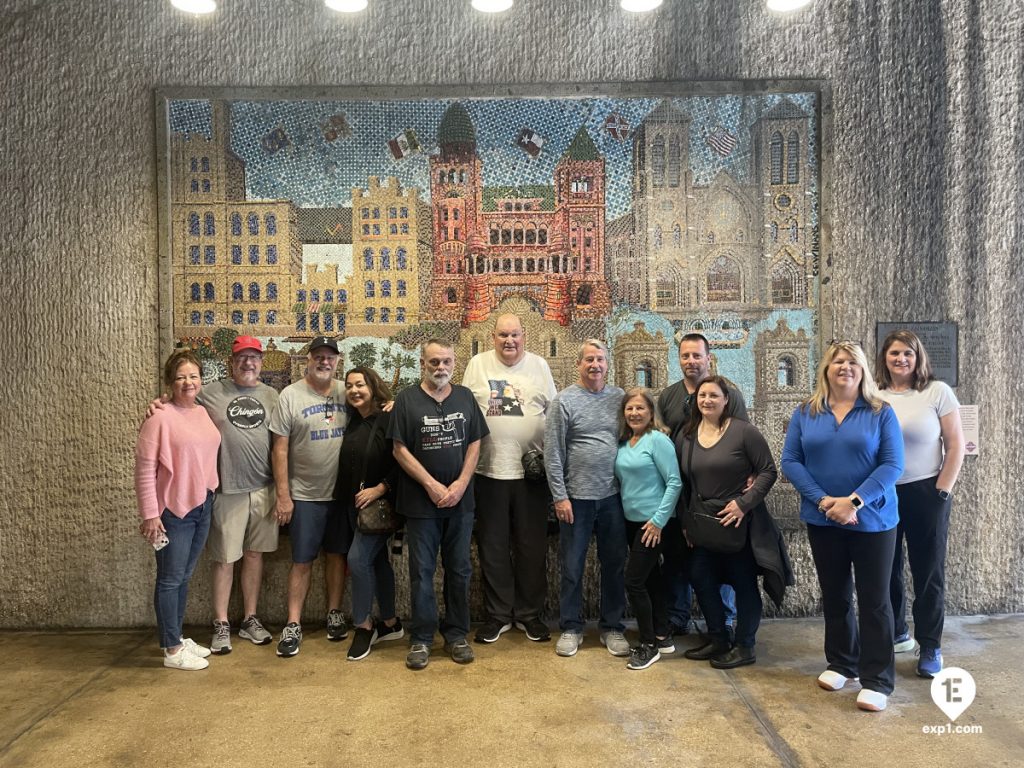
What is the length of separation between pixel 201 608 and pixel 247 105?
2978 mm

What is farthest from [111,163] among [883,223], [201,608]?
[883,223]

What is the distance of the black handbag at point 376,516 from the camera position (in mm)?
3602

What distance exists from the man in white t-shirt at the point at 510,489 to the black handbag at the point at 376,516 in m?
0.48

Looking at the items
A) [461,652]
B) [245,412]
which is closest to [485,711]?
[461,652]

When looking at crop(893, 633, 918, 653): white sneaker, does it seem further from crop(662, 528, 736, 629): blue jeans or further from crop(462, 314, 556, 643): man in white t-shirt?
crop(462, 314, 556, 643): man in white t-shirt

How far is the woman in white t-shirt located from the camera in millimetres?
3369

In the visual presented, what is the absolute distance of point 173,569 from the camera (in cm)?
356

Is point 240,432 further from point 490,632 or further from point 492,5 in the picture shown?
point 492,5

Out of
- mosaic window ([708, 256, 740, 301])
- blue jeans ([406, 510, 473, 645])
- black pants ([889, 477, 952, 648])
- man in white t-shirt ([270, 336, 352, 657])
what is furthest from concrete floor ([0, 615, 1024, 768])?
mosaic window ([708, 256, 740, 301])

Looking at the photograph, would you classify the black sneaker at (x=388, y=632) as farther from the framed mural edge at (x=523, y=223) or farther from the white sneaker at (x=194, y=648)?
the framed mural edge at (x=523, y=223)

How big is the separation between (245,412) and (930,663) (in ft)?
11.9

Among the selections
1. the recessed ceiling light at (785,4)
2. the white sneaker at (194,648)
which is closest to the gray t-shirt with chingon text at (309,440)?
the white sneaker at (194,648)

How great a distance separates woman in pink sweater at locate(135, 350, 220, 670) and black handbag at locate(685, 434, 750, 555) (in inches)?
95.0

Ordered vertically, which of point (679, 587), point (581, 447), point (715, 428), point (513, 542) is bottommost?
point (679, 587)
